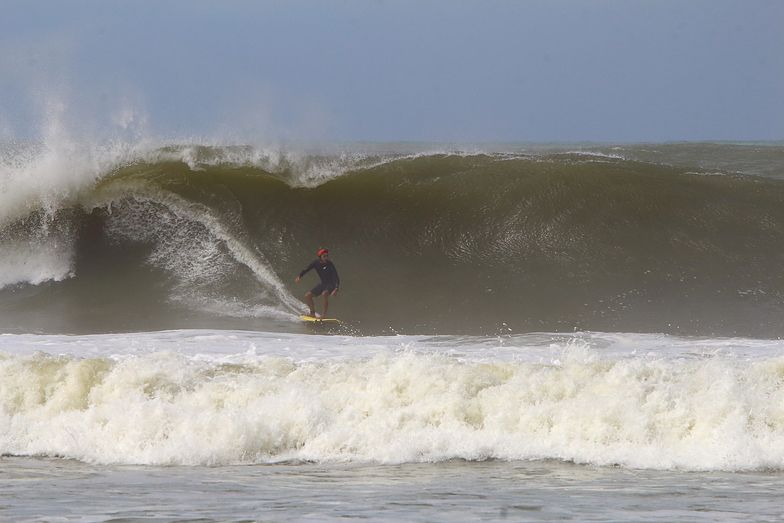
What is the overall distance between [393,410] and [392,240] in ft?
21.4

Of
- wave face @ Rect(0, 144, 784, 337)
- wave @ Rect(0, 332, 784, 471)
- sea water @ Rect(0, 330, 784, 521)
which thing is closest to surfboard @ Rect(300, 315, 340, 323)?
wave face @ Rect(0, 144, 784, 337)

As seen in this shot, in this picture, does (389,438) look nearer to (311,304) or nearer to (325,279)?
(311,304)

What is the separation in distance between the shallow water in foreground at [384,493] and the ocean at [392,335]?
0.08ft

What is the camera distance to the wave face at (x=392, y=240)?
9109mm

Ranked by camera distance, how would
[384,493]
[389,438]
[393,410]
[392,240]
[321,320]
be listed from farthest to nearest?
1. [392,240]
2. [321,320]
3. [393,410]
4. [389,438]
5. [384,493]

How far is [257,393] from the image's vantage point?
516 centimetres

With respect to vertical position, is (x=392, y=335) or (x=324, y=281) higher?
(x=324, y=281)

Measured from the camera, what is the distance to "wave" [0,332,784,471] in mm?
4383

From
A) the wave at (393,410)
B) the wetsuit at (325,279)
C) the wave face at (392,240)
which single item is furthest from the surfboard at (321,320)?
the wave at (393,410)

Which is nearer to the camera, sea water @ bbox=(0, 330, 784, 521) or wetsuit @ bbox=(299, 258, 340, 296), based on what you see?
sea water @ bbox=(0, 330, 784, 521)

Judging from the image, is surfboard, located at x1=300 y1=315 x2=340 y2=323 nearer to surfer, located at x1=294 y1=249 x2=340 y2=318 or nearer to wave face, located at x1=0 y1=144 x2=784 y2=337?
surfer, located at x1=294 y1=249 x2=340 y2=318

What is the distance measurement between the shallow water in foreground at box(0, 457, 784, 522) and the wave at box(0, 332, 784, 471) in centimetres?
22

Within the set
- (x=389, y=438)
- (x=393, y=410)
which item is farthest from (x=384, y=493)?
(x=393, y=410)

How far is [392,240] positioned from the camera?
11320 mm
